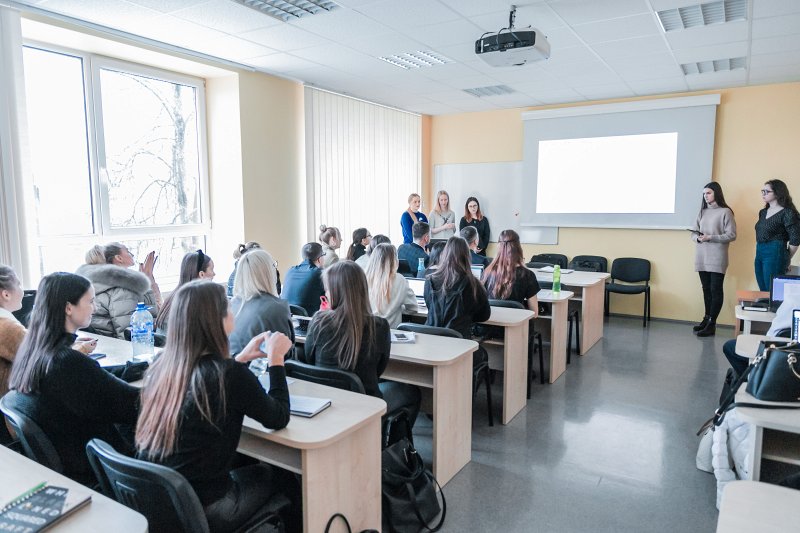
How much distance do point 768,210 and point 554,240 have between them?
260 cm

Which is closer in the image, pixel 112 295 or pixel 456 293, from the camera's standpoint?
pixel 112 295

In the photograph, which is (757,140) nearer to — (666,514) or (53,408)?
(666,514)

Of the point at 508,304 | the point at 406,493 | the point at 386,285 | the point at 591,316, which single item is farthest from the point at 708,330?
the point at 406,493

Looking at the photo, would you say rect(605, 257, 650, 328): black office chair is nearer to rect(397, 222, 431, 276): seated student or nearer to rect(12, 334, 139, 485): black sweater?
rect(397, 222, 431, 276): seated student

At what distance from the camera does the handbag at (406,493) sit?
93.8 inches

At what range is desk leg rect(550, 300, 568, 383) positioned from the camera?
15.0ft

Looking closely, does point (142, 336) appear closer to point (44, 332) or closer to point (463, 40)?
point (44, 332)

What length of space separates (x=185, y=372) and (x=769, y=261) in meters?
6.32

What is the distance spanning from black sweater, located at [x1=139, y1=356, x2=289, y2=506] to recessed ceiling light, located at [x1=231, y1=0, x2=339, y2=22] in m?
2.97

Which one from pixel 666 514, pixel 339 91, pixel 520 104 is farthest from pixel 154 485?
pixel 520 104

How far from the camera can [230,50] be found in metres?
4.84

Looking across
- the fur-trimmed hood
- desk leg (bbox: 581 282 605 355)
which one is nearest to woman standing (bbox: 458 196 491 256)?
desk leg (bbox: 581 282 605 355)

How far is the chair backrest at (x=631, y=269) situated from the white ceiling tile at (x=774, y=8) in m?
3.57

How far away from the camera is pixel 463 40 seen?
15.0ft
